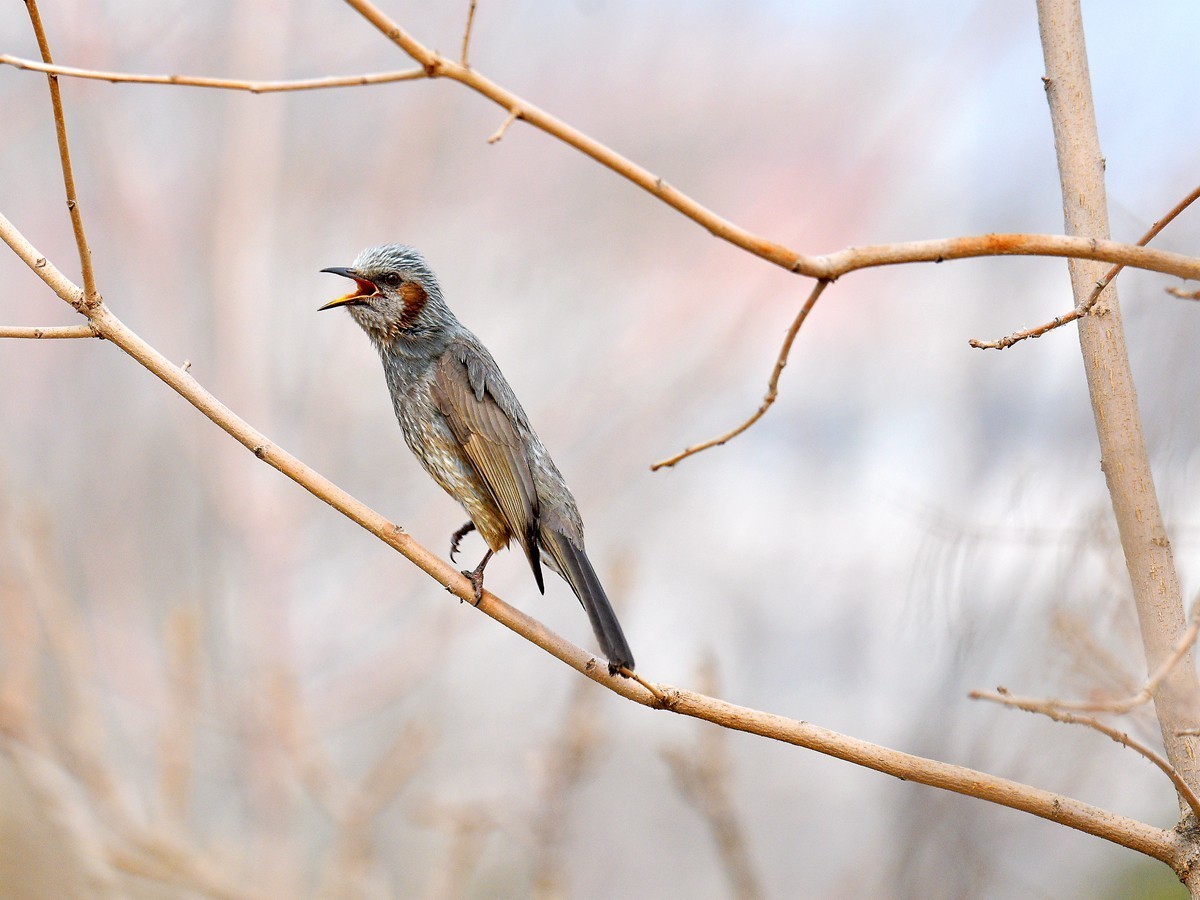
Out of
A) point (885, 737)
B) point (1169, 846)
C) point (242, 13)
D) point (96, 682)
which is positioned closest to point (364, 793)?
point (96, 682)

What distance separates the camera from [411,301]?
368 centimetres

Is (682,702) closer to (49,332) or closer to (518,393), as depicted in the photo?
(49,332)

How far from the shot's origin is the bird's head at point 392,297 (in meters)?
3.64

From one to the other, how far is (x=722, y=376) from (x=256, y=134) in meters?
3.26

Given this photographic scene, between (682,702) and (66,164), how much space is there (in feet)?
4.80

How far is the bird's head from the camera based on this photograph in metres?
3.64

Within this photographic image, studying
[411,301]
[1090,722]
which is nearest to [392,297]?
[411,301]

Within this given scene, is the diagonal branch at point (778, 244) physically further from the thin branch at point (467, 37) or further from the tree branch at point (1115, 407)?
the tree branch at point (1115, 407)

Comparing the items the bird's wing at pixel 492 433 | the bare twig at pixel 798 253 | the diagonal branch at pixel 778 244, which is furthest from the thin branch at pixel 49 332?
the bird's wing at pixel 492 433

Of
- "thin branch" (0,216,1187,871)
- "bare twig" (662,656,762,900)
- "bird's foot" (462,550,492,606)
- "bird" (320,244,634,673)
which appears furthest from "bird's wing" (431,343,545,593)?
"bare twig" (662,656,762,900)

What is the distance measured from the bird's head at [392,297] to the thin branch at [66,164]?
143 cm

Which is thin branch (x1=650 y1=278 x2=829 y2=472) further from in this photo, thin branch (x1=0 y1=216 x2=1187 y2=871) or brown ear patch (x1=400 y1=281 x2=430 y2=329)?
brown ear patch (x1=400 y1=281 x2=430 y2=329)

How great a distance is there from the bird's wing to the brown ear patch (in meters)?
0.19

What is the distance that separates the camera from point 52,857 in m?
6.92
